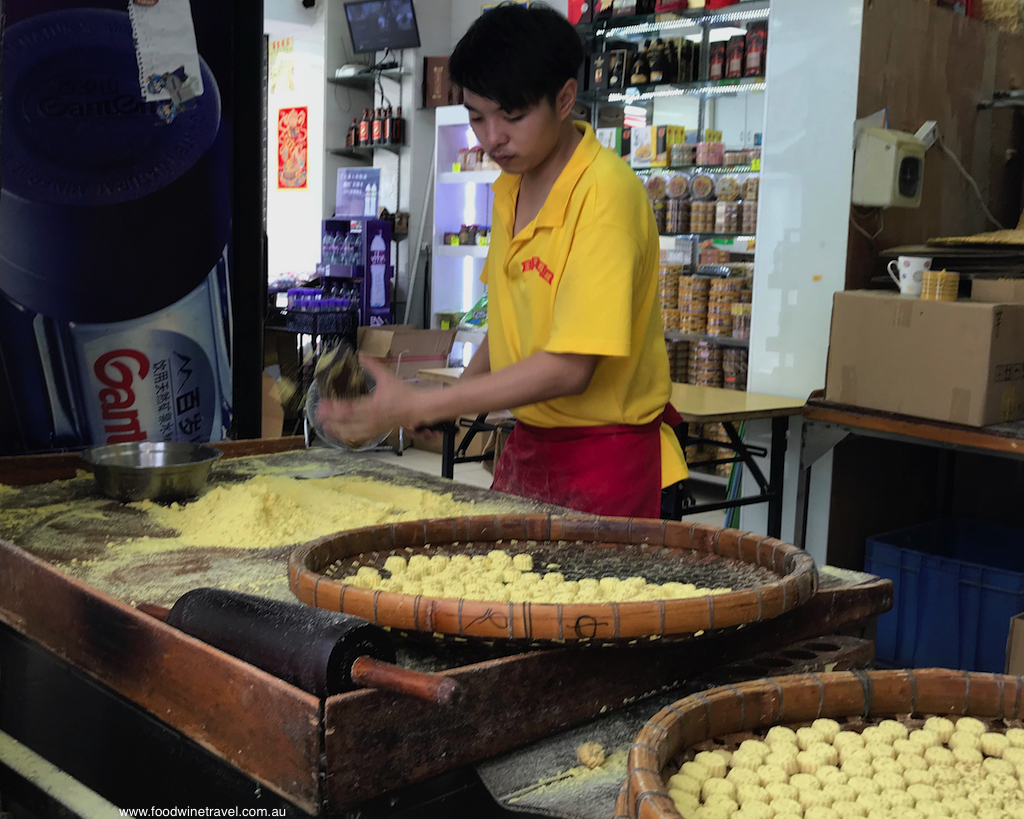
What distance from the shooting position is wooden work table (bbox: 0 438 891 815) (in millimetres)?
822

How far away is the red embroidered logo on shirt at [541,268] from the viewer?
1725 millimetres

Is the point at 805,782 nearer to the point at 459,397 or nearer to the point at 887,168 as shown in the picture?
the point at 459,397

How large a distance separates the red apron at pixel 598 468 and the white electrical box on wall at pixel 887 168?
→ 5.87 feet

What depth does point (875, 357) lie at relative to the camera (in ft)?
9.91

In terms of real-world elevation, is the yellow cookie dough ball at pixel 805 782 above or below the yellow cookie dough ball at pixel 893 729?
below

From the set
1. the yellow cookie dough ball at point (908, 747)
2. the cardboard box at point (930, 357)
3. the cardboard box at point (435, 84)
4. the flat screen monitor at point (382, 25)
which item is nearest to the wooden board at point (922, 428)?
Answer: the cardboard box at point (930, 357)

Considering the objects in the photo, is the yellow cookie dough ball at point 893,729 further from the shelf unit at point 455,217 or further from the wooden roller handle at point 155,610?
the shelf unit at point 455,217

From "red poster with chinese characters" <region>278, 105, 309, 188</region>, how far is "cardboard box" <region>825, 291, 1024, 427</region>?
6676 mm

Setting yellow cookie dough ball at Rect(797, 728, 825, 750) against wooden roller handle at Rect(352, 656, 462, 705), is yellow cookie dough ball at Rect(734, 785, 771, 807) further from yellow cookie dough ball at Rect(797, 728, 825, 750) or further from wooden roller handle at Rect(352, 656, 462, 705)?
wooden roller handle at Rect(352, 656, 462, 705)

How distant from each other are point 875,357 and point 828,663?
81.7 inches

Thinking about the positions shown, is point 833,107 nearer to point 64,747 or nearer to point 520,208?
point 520,208

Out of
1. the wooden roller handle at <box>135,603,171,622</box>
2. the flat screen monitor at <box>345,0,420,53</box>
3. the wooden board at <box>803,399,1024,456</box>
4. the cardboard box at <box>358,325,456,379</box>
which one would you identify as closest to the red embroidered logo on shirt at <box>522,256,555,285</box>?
A: the wooden roller handle at <box>135,603,171,622</box>

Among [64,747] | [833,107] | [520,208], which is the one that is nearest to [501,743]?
[64,747]

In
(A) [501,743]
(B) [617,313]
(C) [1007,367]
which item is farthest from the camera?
(C) [1007,367]
